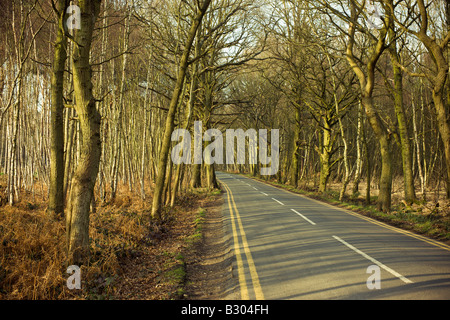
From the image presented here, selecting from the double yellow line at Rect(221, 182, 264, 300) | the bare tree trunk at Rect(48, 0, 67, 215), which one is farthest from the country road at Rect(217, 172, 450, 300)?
the bare tree trunk at Rect(48, 0, 67, 215)

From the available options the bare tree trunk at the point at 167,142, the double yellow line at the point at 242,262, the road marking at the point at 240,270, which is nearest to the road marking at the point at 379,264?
Answer: the double yellow line at the point at 242,262

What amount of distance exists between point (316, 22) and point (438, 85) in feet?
42.1

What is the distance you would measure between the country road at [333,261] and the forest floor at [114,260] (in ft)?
2.47

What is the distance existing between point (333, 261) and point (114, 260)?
435 cm

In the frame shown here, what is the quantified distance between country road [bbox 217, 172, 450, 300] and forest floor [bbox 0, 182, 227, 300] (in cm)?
75

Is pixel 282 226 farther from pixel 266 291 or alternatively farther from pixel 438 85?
pixel 438 85

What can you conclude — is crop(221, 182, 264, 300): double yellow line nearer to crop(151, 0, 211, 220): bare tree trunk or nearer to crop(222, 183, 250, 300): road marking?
crop(222, 183, 250, 300): road marking

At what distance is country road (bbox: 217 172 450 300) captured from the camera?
500 cm

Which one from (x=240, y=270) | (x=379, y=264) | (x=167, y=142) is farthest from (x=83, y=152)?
(x=379, y=264)

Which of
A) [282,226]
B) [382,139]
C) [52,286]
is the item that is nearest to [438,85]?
[382,139]

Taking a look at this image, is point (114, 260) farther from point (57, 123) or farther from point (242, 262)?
point (57, 123)

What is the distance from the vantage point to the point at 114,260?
6285 millimetres

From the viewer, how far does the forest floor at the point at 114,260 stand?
16.7ft
